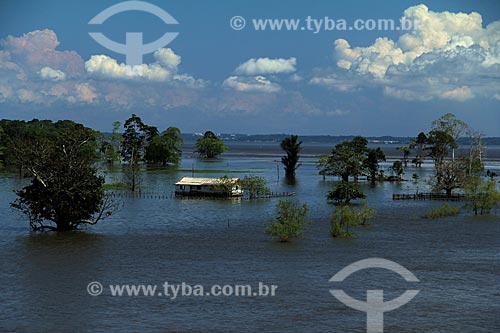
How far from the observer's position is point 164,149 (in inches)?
5536

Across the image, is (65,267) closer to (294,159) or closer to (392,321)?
(392,321)

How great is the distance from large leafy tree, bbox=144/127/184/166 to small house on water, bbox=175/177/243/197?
6092 cm

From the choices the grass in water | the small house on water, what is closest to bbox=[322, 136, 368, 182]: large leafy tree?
the small house on water

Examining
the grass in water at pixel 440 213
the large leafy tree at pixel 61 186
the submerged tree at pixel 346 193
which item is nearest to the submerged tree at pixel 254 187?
the submerged tree at pixel 346 193

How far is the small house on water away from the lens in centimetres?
7581

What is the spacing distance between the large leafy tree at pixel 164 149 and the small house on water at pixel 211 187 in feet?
200

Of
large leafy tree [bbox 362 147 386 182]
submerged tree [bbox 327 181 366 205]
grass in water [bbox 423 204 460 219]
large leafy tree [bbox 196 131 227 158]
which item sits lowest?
grass in water [bbox 423 204 460 219]

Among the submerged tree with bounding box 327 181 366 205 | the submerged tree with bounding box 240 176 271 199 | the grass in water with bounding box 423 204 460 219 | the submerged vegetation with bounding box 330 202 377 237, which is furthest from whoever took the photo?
the submerged tree with bounding box 240 176 271 199

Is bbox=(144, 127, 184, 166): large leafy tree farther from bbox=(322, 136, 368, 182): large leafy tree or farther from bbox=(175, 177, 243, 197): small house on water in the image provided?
bbox=(175, 177, 243, 197): small house on water

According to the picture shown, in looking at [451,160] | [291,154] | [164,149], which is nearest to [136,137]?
[164,149]

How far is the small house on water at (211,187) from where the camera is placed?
7581 cm

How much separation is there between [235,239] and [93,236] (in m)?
9.85

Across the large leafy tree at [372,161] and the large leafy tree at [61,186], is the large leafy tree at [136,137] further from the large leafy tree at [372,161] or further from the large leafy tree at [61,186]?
the large leafy tree at [61,186]

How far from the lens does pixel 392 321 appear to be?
28.2 metres
